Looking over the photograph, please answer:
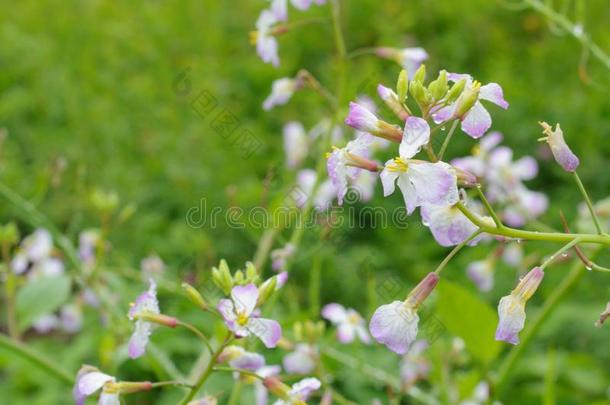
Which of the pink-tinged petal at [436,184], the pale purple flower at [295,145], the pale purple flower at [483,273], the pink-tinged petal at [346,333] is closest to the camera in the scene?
the pink-tinged petal at [436,184]

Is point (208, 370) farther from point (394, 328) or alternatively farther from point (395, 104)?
point (395, 104)

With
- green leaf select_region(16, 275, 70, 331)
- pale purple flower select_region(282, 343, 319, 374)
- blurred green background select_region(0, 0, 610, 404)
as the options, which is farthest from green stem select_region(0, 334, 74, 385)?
pale purple flower select_region(282, 343, 319, 374)

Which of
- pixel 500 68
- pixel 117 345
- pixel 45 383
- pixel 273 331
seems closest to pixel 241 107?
pixel 500 68

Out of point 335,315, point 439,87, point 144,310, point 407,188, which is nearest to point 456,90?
point 439,87

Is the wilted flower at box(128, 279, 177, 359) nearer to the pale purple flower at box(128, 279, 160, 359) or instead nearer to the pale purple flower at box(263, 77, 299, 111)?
the pale purple flower at box(128, 279, 160, 359)

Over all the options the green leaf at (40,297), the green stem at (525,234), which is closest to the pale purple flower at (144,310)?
the green stem at (525,234)

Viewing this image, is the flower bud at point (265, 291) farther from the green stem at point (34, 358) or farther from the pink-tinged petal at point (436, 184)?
the green stem at point (34, 358)
